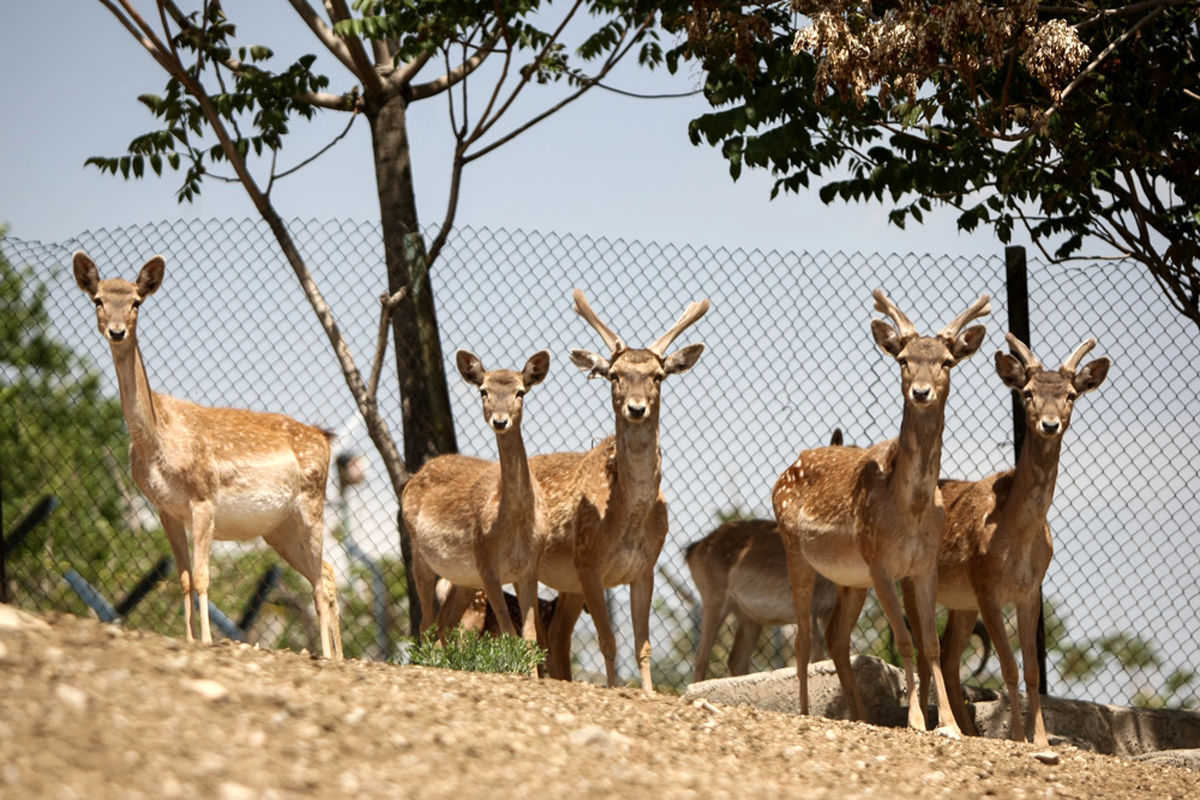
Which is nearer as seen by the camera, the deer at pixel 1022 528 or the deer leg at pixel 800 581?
the deer at pixel 1022 528

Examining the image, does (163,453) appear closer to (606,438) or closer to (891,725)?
(606,438)

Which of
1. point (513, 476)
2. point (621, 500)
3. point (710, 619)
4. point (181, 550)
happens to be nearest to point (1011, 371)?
point (621, 500)

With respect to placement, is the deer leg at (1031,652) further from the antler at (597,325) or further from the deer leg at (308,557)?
the deer leg at (308,557)

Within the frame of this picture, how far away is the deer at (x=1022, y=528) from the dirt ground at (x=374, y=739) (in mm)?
1860

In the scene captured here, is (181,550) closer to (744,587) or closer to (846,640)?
(846,640)

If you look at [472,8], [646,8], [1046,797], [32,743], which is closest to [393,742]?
[32,743]

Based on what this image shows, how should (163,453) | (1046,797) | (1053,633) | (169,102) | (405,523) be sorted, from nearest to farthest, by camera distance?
(1046,797) < (163,453) < (405,523) < (1053,633) < (169,102)

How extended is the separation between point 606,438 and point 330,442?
1819 mm

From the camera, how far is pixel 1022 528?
24.0 ft

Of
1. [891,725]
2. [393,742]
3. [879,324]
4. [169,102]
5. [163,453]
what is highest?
[169,102]

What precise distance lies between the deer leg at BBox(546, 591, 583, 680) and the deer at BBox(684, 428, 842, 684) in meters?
1.40

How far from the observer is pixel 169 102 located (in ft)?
32.7

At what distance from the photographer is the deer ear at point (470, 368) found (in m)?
7.41

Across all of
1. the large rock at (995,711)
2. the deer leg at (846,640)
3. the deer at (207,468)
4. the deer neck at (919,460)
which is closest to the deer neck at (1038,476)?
the deer neck at (919,460)
